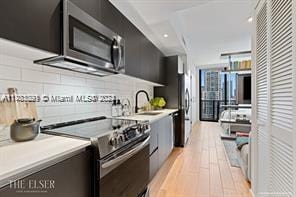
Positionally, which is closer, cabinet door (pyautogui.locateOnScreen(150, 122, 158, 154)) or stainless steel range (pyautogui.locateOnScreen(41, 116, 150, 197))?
stainless steel range (pyautogui.locateOnScreen(41, 116, 150, 197))

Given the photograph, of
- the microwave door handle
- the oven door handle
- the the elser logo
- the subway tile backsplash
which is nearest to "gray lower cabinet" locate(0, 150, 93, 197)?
the the elser logo

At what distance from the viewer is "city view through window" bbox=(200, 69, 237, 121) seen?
7891 mm

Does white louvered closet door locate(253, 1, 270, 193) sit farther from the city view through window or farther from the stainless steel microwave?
the city view through window

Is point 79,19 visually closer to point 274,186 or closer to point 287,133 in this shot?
point 287,133

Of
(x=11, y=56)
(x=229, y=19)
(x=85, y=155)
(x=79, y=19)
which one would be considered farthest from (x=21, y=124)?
(x=229, y=19)

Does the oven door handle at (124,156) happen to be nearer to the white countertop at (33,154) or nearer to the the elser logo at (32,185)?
the white countertop at (33,154)

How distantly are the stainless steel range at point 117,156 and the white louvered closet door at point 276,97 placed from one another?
1.09 m

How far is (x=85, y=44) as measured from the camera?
137cm

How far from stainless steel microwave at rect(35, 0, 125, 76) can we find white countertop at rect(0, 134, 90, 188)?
58 cm

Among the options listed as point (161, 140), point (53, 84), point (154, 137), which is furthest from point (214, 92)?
point (53, 84)

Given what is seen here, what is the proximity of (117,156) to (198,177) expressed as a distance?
5.48 ft

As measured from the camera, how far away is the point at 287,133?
1101 millimetres

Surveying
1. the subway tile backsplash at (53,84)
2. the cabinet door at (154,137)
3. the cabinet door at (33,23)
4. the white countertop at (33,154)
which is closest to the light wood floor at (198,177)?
the cabinet door at (154,137)

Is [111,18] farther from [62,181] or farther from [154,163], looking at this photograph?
[154,163]
